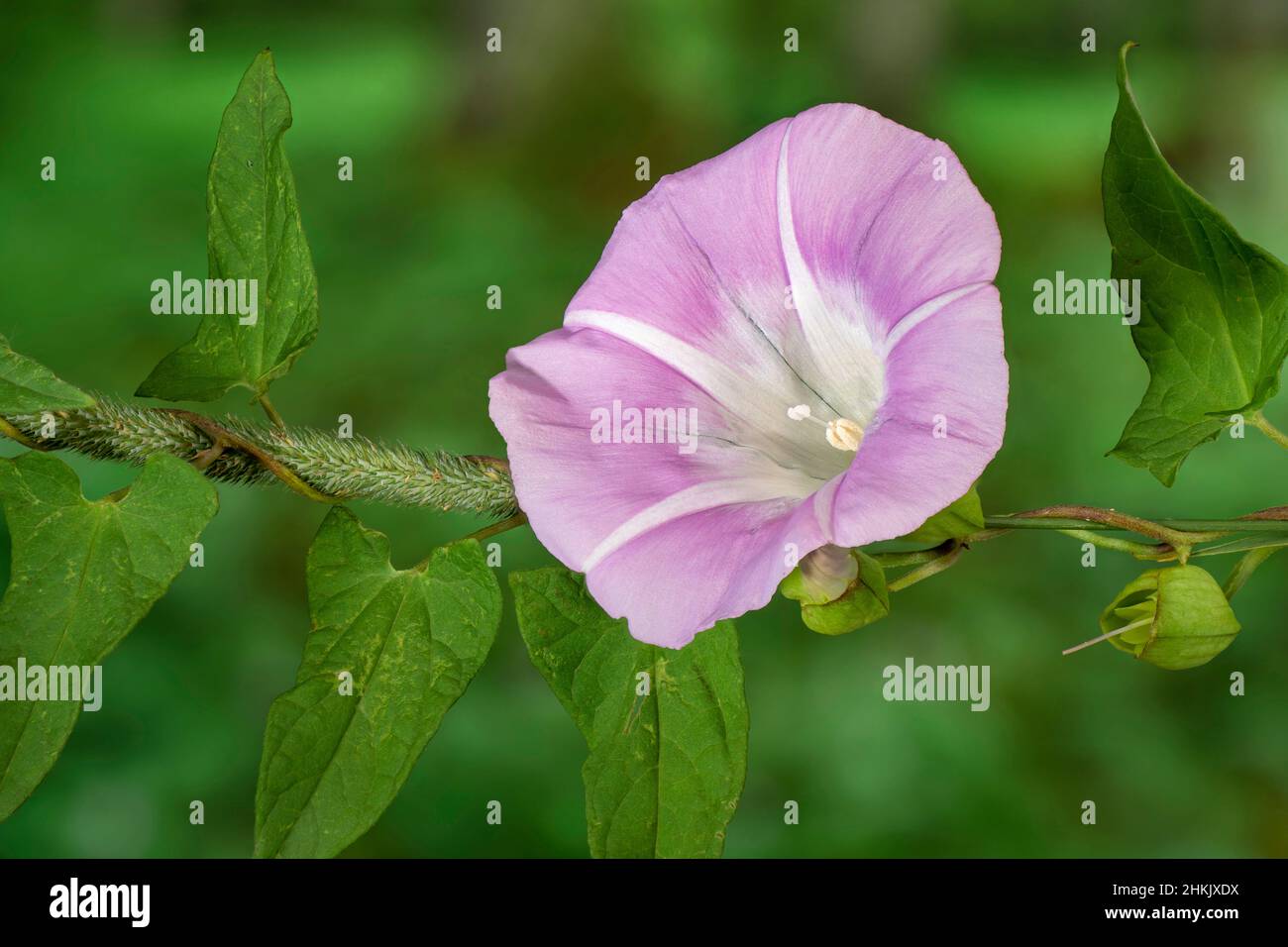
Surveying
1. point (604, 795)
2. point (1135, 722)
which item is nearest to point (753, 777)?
point (1135, 722)

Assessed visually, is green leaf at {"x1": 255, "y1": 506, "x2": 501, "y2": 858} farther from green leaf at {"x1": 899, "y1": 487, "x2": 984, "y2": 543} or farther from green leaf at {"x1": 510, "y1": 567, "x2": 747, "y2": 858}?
green leaf at {"x1": 899, "y1": 487, "x2": 984, "y2": 543}

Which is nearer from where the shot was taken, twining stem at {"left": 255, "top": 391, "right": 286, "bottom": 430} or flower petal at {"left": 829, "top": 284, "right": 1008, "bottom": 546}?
flower petal at {"left": 829, "top": 284, "right": 1008, "bottom": 546}

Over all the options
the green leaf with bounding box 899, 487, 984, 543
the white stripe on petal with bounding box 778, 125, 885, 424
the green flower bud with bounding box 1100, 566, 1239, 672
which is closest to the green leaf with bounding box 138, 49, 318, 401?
the white stripe on petal with bounding box 778, 125, 885, 424

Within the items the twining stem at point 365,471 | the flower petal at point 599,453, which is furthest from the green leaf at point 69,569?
the flower petal at point 599,453

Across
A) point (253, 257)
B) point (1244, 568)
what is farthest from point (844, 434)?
point (253, 257)

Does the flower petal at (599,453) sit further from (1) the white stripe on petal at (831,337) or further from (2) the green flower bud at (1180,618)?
(2) the green flower bud at (1180,618)

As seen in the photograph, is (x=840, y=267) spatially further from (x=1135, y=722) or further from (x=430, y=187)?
(x=430, y=187)
